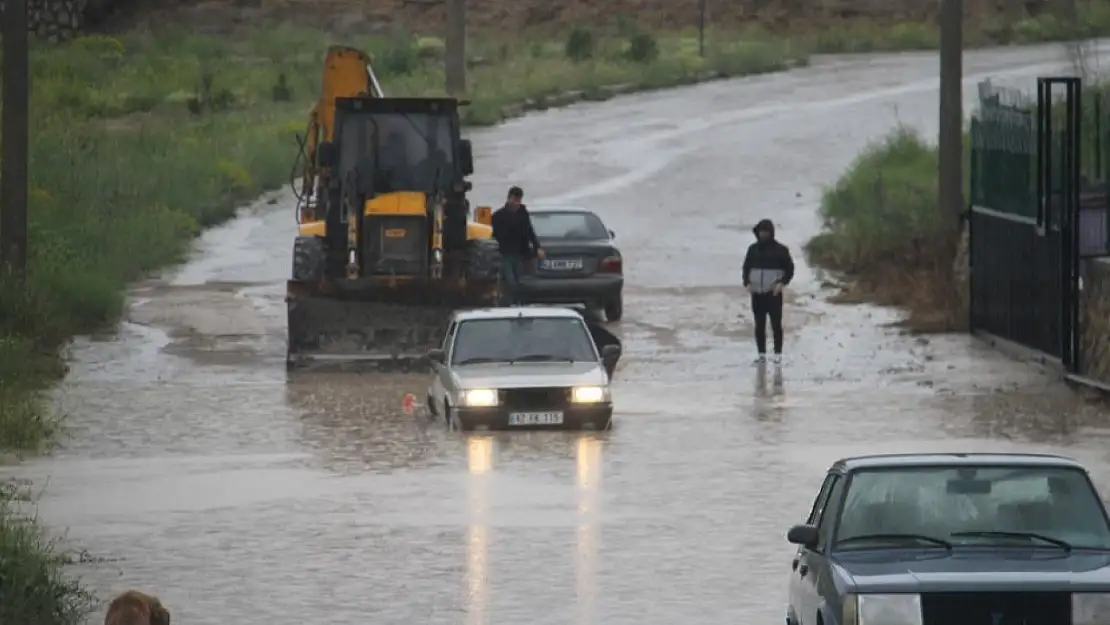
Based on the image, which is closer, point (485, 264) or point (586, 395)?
point (586, 395)

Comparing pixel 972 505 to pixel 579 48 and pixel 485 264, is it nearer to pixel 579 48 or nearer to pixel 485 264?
pixel 485 264

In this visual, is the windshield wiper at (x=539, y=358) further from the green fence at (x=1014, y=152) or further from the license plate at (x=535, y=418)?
the green fence at (x=1014, y=152)

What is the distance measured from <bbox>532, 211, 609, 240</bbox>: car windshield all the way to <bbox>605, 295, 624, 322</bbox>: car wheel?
0.94 metres

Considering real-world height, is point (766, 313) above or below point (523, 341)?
below

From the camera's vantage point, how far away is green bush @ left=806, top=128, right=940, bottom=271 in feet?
138

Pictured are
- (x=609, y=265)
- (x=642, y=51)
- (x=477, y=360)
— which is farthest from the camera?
(x=642, y=51)

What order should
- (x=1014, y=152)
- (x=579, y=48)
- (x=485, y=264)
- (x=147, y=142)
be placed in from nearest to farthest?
(x=1014, y=152) < (x=485, y=264) < (x=147, y=142) < (x=579, y=48)

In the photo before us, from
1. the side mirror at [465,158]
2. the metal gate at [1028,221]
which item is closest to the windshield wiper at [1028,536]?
the metal gate at [1028,221]

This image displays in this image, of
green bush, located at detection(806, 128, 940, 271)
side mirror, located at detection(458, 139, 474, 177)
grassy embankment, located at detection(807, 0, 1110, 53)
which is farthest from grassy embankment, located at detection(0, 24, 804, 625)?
green bush, located at detection(806, 128, 940, 271)

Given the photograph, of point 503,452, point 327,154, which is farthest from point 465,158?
point 503,452

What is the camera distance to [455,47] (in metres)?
58.0

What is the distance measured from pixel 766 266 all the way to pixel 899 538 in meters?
20.2

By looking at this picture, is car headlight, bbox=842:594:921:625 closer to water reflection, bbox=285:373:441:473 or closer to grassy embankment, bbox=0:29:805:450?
water reflection, bbox=285:373:441:473

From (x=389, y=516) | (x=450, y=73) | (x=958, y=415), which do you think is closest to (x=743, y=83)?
(x=450, y=73)
